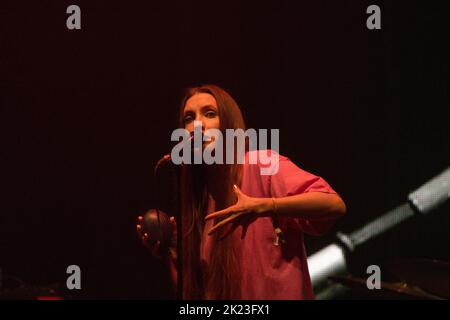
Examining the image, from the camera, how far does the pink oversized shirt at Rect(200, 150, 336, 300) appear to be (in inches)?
75.2

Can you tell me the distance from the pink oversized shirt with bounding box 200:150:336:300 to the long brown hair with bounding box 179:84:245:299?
1.4 inches

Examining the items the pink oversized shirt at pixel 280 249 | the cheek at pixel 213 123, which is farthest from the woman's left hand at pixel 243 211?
the cheek at pixel 213 123

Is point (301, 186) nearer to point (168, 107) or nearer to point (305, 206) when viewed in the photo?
point (305, 206)

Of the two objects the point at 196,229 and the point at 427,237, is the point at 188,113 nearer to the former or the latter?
the point at 196,229

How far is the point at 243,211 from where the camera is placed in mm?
1750

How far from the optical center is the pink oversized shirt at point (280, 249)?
191 centimetres

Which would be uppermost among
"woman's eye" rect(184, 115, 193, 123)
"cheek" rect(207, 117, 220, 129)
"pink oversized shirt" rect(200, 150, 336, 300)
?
"woman's eye" rect(184, 115, 193, 123)

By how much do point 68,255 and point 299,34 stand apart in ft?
4.82

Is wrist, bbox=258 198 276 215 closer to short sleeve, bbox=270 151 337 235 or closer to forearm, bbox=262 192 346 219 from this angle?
forearm, bbox=262 192 346 219

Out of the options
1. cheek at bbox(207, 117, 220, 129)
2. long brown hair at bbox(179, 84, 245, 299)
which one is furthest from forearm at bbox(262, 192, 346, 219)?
cheek at bbox(207, 117, 220, 129)

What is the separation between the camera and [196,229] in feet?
7.04
